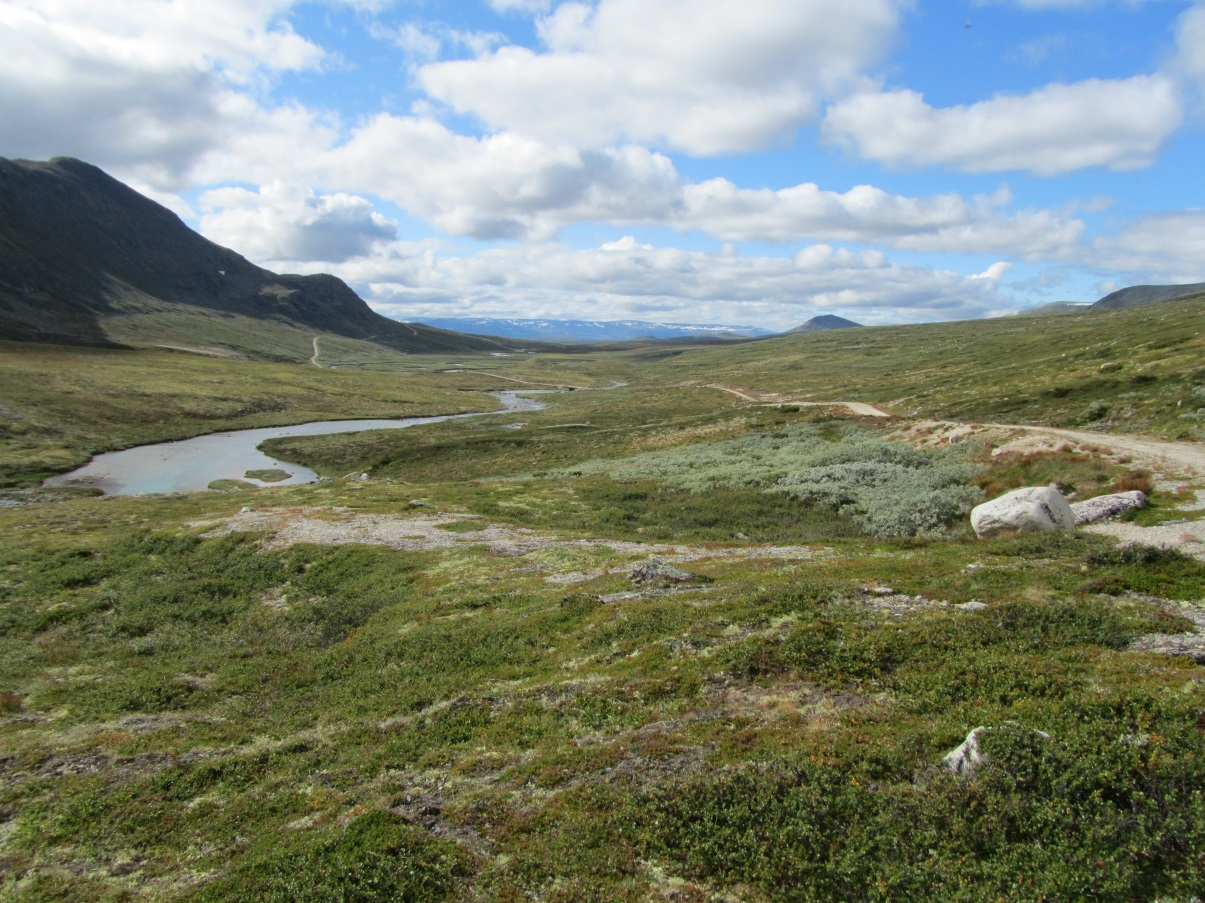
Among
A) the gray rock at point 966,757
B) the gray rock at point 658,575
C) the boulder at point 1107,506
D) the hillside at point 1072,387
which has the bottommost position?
the gray rock at point 658,575

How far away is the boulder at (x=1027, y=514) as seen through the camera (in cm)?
2769

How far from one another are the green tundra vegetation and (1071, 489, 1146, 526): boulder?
2.84ft

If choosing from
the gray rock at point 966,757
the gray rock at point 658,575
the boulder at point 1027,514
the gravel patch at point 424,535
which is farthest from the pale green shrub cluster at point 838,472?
the gray rock at point 966,757

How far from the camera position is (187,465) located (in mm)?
90500

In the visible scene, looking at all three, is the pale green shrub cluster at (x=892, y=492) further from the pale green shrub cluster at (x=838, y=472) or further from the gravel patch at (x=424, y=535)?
the gravel patch at (x=424, y=535)

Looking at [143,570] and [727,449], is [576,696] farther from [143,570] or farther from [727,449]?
[727,449]

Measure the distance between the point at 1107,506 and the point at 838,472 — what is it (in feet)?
71.2

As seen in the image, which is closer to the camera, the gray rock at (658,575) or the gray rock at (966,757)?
the gray rock at (966,757)

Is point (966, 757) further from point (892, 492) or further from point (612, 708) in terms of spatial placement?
point (892, 492)

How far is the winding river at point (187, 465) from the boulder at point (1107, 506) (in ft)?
266

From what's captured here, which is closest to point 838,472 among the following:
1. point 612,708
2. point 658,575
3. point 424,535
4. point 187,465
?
point 658,575

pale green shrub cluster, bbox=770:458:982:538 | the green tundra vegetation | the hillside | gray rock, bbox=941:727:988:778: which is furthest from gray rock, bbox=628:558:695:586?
the hillside

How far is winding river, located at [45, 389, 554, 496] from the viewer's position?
77.4 metres

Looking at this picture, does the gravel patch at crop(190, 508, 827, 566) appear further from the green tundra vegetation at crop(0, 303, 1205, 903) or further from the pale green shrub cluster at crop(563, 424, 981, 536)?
the pale green shrub cluster at crop(563, 424, 981, 536)
